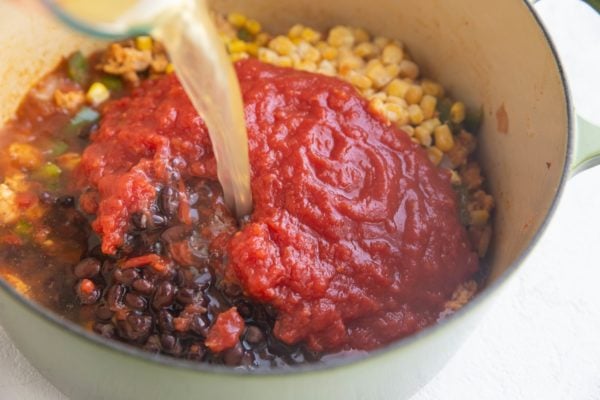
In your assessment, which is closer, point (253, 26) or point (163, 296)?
point (163, 296)

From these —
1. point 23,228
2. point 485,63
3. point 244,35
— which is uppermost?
point 485,63

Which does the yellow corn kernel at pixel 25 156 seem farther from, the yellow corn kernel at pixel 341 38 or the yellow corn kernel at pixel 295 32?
the yellow corn kernel at pixel 341 38

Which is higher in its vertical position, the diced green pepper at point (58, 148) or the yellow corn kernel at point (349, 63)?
the yellow corn kernel at point (349, 63)

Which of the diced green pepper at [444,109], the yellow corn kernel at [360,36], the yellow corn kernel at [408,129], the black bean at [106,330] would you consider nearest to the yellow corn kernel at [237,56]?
the yellow corn kernel at [360,36]

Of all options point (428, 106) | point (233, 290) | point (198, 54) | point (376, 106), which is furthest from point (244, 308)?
point (428, 106)

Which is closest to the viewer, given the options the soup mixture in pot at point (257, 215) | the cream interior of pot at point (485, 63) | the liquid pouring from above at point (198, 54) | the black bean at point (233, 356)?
the liquid pouring from above at point (198, 54)

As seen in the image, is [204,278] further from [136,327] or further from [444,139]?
[444,139]

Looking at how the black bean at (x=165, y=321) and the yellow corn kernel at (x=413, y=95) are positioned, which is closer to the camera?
the black bean at (x=165, y=321)

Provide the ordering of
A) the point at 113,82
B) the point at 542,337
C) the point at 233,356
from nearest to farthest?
the point at 233,356 → the point at 542,337 → the point at 113,82
